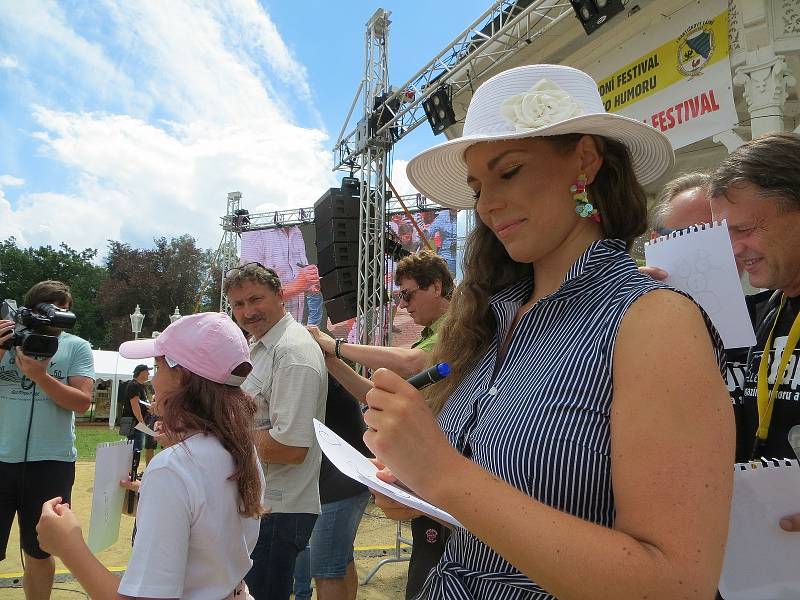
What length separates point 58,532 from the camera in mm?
1577

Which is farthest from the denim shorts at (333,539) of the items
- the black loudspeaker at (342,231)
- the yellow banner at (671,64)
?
the black loudspeaker at (342,231)

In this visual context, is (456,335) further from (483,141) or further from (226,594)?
(226,594)

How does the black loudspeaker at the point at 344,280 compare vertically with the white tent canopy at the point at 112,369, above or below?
above

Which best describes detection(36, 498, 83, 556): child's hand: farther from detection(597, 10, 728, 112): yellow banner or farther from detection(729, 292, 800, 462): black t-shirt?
detection(597, 10, 728, 112): yellow banner

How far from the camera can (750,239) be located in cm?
143

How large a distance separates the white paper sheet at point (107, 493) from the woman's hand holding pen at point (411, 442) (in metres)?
1.47

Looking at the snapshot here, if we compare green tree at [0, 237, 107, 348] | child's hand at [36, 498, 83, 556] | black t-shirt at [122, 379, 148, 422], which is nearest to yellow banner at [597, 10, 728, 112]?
child's hand at [36, 498, 83, 556]

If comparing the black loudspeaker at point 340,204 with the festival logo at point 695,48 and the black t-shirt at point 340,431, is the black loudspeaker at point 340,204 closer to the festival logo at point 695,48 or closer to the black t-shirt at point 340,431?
the festival logo at point 695,48

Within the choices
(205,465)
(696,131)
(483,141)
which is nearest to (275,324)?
(205,465)

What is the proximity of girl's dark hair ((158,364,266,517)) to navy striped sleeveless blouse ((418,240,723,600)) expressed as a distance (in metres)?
0.76

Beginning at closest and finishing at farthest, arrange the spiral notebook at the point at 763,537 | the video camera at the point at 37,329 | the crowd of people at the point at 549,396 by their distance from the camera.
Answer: the crowd of people at the point at 549,396
the spiral notebook at the point at 763,537
the video camera at the point at 37,329

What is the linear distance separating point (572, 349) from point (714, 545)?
1.07 ft

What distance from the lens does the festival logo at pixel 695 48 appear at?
507cm

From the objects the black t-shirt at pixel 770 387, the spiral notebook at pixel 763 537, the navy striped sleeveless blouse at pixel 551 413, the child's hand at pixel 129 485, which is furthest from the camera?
the child's hand at pixel 129 485
